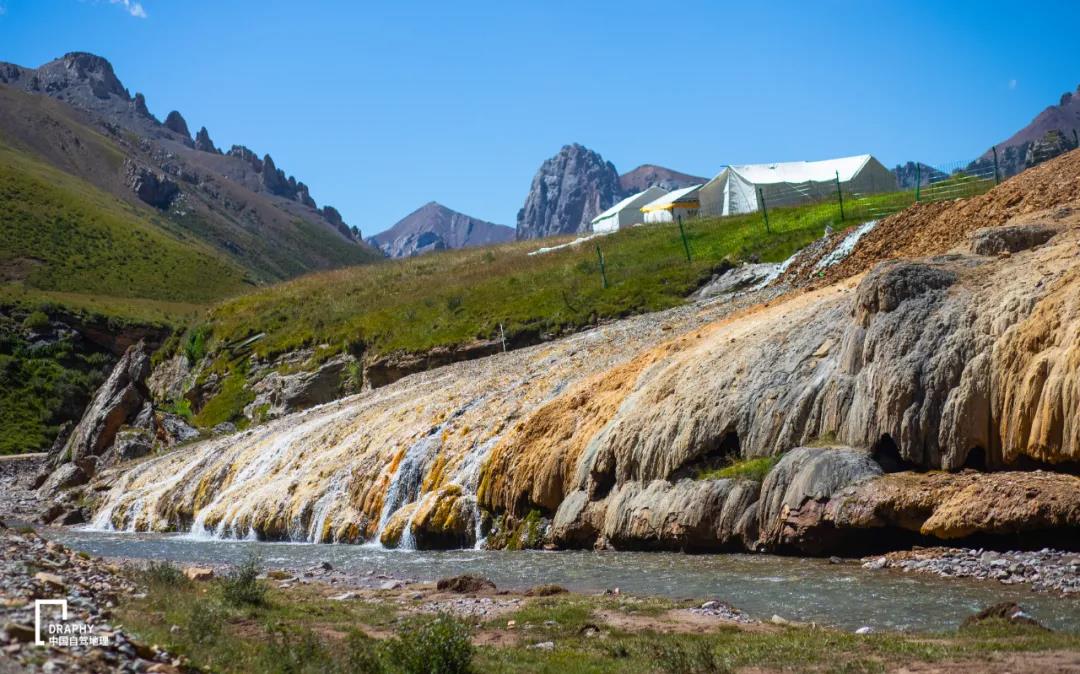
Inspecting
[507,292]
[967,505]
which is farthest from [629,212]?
[967,505]

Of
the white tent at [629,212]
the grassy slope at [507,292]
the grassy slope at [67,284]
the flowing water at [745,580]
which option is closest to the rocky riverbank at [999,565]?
the flowing water at [745,580]

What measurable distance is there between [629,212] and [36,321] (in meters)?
64.6

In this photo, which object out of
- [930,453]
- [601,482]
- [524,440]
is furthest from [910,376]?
[524,440]

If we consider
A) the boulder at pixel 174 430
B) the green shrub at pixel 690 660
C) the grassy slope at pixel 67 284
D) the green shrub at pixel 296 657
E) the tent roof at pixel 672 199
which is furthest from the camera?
the grassy slope at pixel 67 284

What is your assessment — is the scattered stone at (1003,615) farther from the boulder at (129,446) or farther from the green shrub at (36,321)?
the green shrub at (36,321)

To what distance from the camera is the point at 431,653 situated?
1251 centimetres

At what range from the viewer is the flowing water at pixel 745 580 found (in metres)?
15.5

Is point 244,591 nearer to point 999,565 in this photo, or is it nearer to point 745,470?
point 745,470

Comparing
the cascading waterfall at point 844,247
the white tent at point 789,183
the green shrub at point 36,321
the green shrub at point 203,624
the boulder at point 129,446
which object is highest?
the white tent at point 789,183

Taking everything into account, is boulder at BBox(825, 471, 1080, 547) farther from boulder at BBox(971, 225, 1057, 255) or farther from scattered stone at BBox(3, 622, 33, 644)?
scattered stone at BBox(3, 622, 33, 644)

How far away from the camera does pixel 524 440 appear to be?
3125 centimetres

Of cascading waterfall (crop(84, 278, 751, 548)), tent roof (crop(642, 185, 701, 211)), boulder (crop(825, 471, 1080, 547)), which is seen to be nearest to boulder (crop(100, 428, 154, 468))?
cascading waterfall (crop(84, 278, 751, 548))

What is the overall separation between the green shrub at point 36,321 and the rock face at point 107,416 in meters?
45.3

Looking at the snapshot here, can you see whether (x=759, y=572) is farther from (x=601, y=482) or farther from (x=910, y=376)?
(x=601, y=482)
